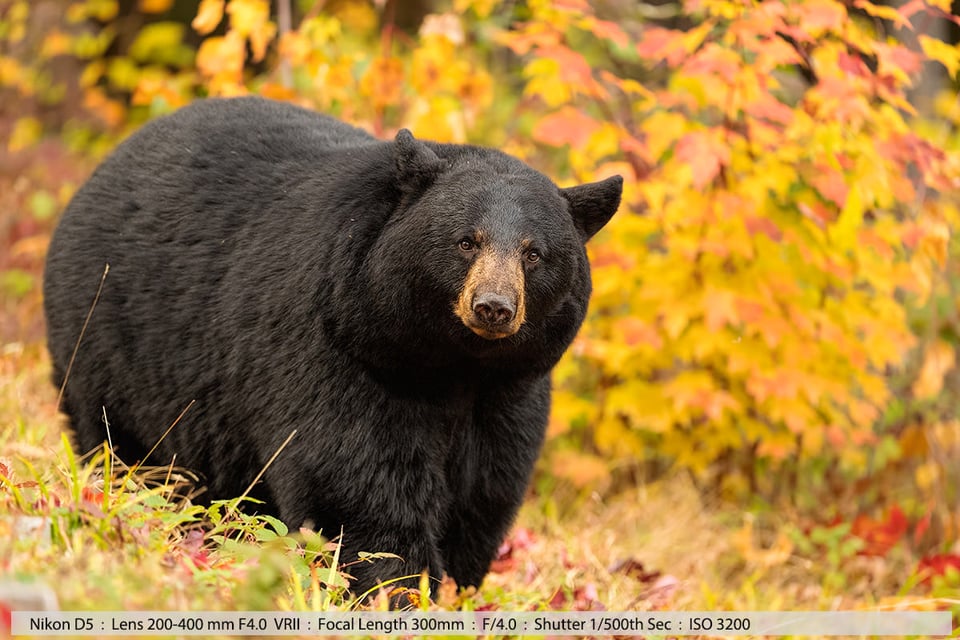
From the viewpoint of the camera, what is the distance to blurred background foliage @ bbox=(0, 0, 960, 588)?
592cm

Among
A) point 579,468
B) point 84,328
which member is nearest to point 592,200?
point 84,328

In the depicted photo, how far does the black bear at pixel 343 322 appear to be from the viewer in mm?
4125

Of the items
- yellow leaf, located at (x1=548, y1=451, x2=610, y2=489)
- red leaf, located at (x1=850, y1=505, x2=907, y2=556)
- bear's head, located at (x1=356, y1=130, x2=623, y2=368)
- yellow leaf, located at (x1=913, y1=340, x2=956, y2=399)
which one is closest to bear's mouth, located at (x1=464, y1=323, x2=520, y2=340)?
bear's head, located at (x1=356, y1=130, x2=623, y2=368)

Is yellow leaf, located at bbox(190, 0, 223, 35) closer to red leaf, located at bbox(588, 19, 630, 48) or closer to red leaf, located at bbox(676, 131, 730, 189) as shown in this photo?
red leaf, located at bbox(588, 19, 630, 48)

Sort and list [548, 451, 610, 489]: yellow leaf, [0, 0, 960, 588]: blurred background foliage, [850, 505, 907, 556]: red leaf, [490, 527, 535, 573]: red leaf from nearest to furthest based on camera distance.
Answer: [490, 527, 535, 573]: red leaf, [0, 0, 960, 588]: blurred background foliage, [850, 505, 907, 556]: red leaf, [548, 451, 610, 489]: yellow leaf

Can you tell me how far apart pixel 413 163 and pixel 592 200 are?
26.9 inches

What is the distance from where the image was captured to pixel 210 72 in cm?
701

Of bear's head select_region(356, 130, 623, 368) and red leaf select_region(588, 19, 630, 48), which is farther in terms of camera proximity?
red leaf select_region(588, 19, 630, 48)

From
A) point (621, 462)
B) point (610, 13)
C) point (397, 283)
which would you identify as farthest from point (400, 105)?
point (397, 283)

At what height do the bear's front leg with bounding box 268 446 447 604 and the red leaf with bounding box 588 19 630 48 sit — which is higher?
the red leaf with bounding box 588 19 630 48

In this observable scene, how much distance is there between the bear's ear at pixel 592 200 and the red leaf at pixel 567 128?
1655 mm

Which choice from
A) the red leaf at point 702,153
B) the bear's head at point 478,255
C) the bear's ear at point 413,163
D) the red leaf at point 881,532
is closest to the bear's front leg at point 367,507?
the bear's head at point 478,255

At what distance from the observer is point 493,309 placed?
382cm

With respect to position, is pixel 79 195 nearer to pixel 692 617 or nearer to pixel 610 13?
pixel 692 617
